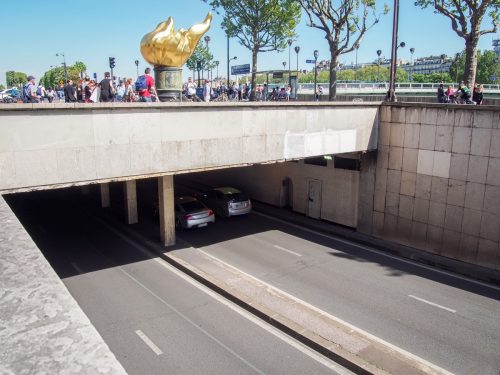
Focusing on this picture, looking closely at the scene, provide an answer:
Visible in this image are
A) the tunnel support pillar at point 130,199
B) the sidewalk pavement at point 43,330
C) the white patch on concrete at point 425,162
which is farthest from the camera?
the tunnel support pillar at point 130,199

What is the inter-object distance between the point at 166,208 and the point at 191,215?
2808 millimetres

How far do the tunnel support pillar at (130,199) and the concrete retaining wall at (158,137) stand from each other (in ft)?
27.3

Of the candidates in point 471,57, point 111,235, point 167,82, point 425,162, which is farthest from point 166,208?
point 471,57

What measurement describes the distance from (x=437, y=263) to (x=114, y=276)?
490 inches

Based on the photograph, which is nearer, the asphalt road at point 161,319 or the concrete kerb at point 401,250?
the asphalt road at point 161,319

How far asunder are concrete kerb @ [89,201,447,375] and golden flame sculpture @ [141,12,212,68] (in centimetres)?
808

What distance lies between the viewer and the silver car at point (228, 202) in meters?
23.7

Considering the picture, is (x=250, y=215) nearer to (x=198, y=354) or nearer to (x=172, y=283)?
(x=172, y=283)

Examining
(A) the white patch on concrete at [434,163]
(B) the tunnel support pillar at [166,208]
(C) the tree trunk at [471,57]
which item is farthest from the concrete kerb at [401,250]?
(C) the tree trunk at [471,57]

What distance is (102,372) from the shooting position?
262 cm

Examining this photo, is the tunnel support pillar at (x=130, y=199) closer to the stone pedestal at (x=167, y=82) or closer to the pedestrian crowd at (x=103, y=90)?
the pedestrian crowd at (x=103, y=90)

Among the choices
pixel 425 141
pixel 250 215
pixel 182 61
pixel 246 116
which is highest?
pixel 182 61

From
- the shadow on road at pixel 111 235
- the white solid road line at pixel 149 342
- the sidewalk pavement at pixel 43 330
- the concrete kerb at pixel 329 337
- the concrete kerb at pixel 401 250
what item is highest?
the sidewalk pavement at pixel 43 330

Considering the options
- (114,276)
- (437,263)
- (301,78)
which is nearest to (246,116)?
(114,276)
